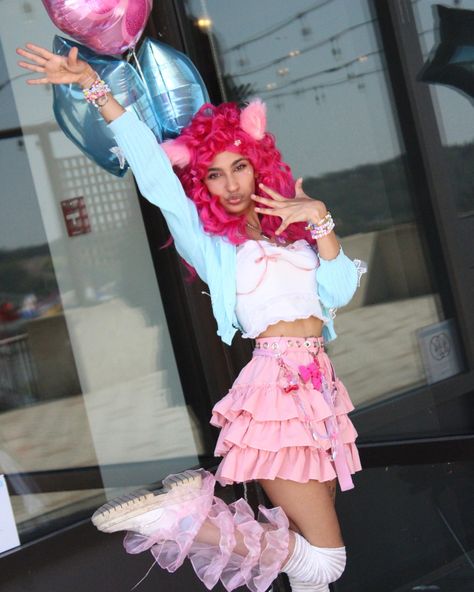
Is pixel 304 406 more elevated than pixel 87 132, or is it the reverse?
pixel 87 132

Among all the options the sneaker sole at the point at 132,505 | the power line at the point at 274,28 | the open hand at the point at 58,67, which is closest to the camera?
the open hand at the point at 58,67

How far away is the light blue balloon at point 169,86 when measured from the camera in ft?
9.42

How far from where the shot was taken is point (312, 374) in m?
2.69

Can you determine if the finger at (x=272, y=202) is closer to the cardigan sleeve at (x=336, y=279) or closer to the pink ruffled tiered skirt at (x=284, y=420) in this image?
the cardigan sleeve at (x=336, y=279)

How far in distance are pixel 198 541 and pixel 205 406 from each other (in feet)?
3.21

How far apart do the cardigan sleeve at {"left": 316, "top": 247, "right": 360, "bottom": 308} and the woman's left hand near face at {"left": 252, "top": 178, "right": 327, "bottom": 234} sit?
0.45ft

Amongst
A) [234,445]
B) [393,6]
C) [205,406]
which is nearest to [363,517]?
[205,406]

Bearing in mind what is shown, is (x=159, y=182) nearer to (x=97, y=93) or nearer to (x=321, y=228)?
(x=97, y=93)

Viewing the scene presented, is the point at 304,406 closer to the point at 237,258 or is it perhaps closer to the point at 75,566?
the point at 237,258

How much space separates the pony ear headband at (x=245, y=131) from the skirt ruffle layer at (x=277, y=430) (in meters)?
0.61

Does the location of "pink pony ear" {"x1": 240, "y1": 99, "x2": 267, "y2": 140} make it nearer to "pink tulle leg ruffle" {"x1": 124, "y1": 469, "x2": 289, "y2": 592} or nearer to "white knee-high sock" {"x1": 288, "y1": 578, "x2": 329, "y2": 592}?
"pink tulle leg ruffle" {"x1": 124, "y1": 469, "x2": 289, "y2": 592}

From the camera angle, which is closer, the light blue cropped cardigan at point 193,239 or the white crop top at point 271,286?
the light blue cropped cardigan at point 193,239

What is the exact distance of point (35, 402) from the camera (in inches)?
125

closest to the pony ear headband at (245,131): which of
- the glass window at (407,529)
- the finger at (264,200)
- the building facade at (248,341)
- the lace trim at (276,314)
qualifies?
the finger at (264,200)
